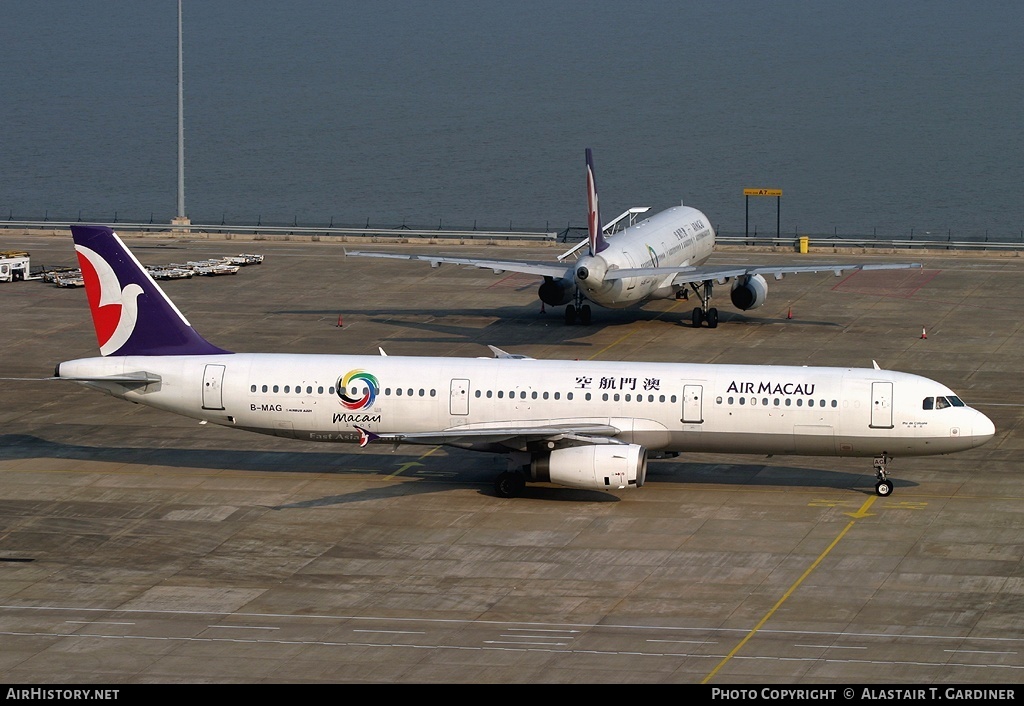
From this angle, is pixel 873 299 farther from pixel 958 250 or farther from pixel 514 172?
pixel 514 172

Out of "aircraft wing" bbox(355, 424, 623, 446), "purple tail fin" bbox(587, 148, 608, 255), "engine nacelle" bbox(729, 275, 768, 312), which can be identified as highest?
"purple tail fin" bbox(587, 148, 608, 255)

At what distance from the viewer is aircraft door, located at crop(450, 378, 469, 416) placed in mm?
48188

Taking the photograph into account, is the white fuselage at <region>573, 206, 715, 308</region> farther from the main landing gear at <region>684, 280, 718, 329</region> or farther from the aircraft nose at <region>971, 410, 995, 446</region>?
the aircraft nose at <region>971, 410, 995, 446</region>

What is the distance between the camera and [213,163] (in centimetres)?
19588

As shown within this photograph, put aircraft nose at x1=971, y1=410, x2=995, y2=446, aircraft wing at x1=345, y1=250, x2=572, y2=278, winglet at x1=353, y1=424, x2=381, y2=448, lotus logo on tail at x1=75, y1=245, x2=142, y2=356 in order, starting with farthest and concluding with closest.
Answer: aircraft wing at x1=345, y1=250, x2=572, y2=278 < lotus logo on tail at x1=75, y1=245, x2=142, y2=356 < aircraft nose at x1=971, y1=410, x2=995, y2=446 < winglet at x1=353, y1=424, x2=381, y2=448

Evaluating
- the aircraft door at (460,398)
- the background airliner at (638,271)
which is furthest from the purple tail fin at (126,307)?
the background airliner at (638,271)

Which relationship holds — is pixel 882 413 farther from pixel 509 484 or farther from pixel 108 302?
pixel 108 302

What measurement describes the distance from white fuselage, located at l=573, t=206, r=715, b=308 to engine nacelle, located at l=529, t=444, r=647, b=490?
26394 mm

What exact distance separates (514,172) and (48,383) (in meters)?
122

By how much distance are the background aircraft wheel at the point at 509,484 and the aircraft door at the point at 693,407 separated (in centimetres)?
566

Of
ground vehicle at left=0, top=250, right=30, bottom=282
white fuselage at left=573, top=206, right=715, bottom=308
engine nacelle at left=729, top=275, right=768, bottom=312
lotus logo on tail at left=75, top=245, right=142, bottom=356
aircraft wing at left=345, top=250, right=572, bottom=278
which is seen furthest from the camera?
ground vehicle at left=0, top=250, right=30, bottom=282

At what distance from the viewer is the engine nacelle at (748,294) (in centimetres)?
7869

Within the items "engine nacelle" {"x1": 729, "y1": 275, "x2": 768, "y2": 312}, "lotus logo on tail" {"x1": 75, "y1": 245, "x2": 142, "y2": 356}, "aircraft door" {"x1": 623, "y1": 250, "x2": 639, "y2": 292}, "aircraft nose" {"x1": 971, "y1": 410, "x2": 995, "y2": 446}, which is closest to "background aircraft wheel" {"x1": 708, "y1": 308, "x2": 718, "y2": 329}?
"engine nacelle" {"x1": 729, "y1": 275, "x2": 768, "y2": 312}

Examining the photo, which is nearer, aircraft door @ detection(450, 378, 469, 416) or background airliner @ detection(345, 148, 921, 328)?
aircraft door @ detection(450, 378, 469, 416)
